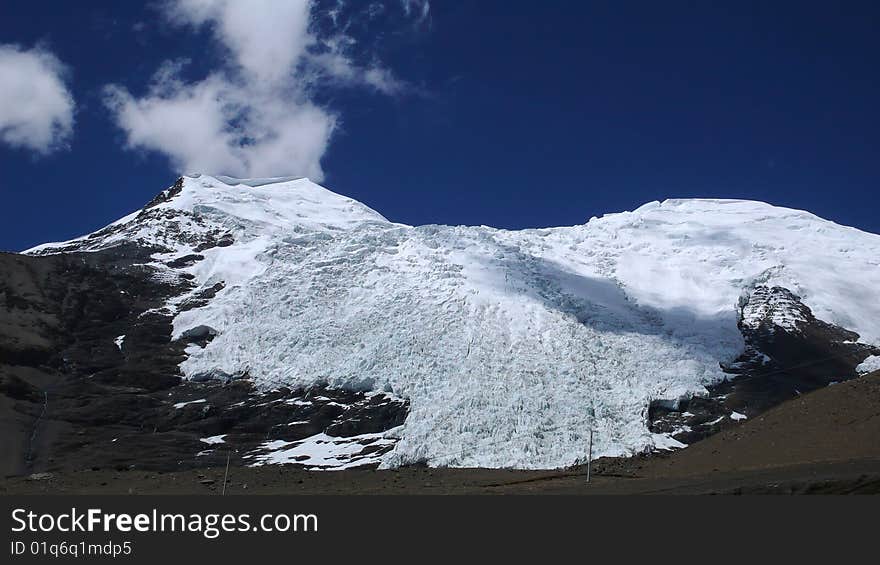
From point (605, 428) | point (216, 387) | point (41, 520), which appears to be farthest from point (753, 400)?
point (41, 520)

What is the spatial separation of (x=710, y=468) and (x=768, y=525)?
67.8ft

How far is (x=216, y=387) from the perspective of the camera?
8400cm

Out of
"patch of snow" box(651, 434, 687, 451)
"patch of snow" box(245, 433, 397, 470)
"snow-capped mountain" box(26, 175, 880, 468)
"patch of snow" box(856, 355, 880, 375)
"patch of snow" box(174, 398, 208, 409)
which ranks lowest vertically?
"patch of snow" box(651, 434, 687, 451)

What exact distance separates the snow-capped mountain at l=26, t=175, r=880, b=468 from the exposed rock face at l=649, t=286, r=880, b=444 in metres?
0.45

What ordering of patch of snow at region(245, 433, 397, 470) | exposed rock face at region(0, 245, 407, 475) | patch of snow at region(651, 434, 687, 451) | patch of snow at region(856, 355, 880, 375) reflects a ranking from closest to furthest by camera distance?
patch of snow at region(245, 433, 397, 470)
patch of snow at region(651, 434, 687, 451)
exposed rock face at region(0, 245, 407, 475)
patch of snow at region(856, 355, 880, 375)

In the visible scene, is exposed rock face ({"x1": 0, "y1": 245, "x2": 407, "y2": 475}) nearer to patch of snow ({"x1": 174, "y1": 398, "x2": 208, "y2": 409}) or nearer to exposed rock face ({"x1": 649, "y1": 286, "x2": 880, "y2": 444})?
patch of snow ({"x1": 174, "y1": 398, "x2": 208, "y2": 409})

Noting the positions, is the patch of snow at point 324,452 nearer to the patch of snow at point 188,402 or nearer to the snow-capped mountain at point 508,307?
the snow-capped mountain at point 508,307

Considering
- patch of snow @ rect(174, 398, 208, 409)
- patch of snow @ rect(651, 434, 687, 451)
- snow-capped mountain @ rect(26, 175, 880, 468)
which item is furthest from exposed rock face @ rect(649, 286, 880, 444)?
patch of snow @ rect(174, 398, 208, 409)

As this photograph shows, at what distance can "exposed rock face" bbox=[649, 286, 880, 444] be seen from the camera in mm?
76125

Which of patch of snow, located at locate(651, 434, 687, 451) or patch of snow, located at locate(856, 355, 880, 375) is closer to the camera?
patch of snow, located at locate(651, 434, 687, 451)

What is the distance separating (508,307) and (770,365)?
26.5 metres

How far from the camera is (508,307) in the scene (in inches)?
3563

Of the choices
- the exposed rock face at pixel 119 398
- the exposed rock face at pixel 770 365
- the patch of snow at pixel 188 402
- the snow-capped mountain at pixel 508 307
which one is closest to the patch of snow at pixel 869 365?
the exposed rock face at pixel 770 365

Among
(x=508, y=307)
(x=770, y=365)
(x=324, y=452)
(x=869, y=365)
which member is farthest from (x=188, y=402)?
(x=869, y=365)
